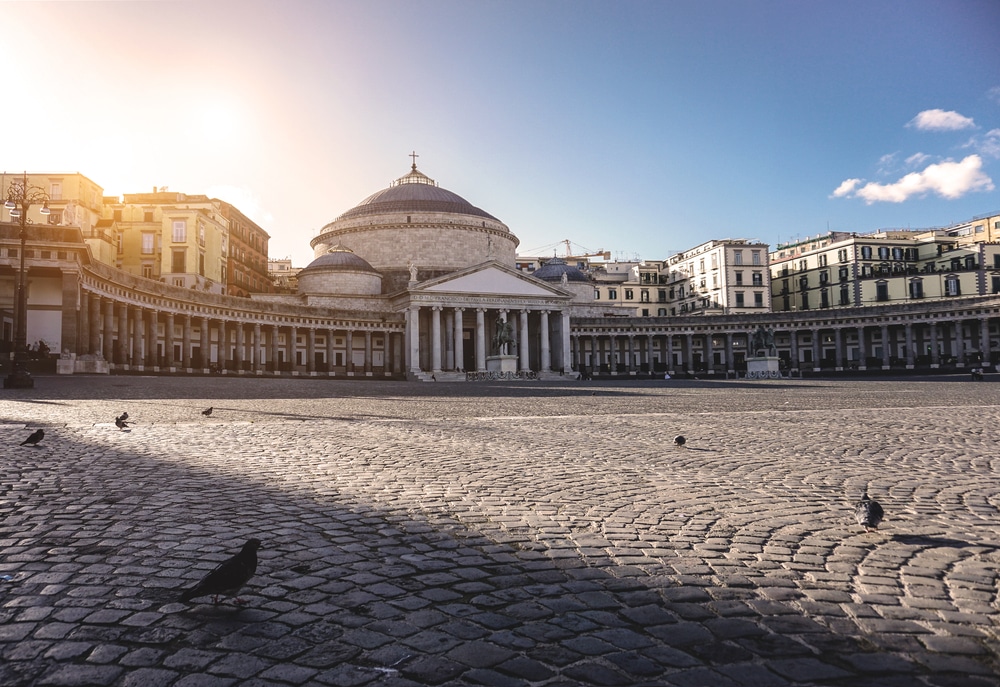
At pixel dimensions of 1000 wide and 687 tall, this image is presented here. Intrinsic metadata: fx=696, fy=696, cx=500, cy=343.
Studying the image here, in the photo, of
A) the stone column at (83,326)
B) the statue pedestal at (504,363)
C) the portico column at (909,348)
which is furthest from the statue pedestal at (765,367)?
the stone column at (83,326)

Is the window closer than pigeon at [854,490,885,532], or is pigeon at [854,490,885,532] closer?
pigeon at [854,490,885,532]

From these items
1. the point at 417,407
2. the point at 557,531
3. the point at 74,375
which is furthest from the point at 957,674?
the point at 74,375

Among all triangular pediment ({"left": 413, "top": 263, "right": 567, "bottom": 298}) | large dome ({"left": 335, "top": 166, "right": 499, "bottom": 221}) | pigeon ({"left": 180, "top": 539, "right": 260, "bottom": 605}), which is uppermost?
large dome ({"left": 335, "top": 166, "right": 499, "bottom": 221})

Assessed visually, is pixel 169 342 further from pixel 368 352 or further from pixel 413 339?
pixel 413 339

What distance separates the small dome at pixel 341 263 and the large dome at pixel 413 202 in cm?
735

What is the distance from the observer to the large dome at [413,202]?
7169 cm

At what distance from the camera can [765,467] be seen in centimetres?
733

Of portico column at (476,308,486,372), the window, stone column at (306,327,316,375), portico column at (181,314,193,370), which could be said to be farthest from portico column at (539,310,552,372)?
the window

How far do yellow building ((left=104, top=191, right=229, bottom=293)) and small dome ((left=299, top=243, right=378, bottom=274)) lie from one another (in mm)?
10774

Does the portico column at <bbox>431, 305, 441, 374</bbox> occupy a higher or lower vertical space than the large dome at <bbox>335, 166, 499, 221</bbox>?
lower

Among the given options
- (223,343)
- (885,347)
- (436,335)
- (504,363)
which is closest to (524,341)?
(436,335)

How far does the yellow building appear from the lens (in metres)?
55.8

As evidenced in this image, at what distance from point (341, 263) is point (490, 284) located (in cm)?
1494

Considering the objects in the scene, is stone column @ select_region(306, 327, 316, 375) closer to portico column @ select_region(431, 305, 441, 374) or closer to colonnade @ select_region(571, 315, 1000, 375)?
portico column @ select_region(431, 305, 441, 374)
